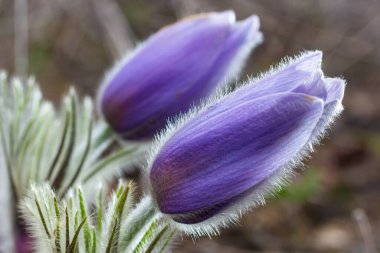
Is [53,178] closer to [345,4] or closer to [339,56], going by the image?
[339,56]

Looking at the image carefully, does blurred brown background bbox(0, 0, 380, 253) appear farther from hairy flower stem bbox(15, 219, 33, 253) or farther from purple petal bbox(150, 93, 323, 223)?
purple petal bbox(150, 93, 323, 223)

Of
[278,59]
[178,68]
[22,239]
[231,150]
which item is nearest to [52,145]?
[22,239]

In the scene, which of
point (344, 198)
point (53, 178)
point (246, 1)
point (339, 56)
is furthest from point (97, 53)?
point (53, 178)

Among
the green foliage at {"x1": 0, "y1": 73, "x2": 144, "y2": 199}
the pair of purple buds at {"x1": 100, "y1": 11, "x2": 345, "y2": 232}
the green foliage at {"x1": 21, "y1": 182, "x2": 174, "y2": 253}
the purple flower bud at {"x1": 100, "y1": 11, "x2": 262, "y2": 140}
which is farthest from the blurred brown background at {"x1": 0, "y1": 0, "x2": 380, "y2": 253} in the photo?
the pair of purple buds at {"x1": 100, "y1": 11, "x2": 345, "y2": 232}

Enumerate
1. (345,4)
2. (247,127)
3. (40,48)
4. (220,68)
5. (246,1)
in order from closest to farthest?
(247,127) < (220,68) < (40,48) < (246,1) < (345,4)

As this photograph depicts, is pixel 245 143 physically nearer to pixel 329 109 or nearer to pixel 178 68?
pixel 329 109

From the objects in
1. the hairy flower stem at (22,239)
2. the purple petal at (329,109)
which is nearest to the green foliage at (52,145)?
the hairy flower stem at (22,239)
